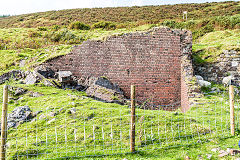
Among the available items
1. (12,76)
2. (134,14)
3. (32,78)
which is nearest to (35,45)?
(12,76)

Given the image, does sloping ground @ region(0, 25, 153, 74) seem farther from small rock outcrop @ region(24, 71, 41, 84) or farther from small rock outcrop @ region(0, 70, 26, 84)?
small rock outcrop @ region(24, 71, 41, 84)

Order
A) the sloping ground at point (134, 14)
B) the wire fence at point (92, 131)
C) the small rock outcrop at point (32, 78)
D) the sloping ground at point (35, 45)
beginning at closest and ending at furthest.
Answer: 1. the wire fence at point (92, 131)
2. the small rock outcrop at point (32, 78)
3. the sloping ground at point (35, 45)
4. the sloping ground at point (134, 14)

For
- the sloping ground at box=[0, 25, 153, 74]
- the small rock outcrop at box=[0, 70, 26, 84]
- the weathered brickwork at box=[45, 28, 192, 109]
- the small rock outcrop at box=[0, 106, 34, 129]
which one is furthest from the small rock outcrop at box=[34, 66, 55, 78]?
the small rock outcrop at box=[0, 106, 34, 129]

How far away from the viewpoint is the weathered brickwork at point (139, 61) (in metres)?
10.5

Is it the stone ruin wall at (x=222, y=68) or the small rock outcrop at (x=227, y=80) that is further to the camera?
the stone ruin wall at (x=222, y=68)

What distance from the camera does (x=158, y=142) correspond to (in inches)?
206

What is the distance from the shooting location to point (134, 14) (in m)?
32.6

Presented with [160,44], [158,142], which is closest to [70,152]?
[158,142]

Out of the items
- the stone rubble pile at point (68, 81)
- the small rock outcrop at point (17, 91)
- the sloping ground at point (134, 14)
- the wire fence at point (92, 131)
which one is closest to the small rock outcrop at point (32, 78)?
the stone rubble pile at point (68, 81)

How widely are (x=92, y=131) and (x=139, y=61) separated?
5.88m

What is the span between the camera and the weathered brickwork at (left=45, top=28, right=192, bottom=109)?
1053 cm

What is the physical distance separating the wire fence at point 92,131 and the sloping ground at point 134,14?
76.5 ft

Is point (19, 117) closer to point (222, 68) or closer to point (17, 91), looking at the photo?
point (17, 91)

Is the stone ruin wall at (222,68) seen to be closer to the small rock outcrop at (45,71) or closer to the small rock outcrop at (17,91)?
the small rock outcrop at (45,71)
